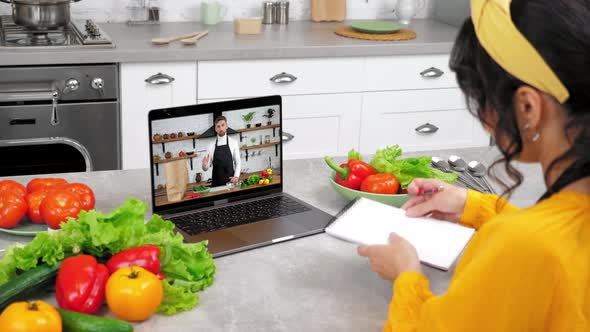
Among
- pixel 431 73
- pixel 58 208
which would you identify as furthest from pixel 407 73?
pixel 58 208

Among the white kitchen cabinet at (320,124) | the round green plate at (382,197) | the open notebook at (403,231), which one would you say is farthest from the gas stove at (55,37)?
the open notebook at (403,231)

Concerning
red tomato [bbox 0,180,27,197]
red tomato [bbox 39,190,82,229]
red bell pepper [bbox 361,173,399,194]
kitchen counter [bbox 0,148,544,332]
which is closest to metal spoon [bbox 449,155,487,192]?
red bell pepper [bbox 361,173,399,194]

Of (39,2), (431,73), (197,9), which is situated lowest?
(431,73)

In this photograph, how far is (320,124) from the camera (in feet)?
12.4

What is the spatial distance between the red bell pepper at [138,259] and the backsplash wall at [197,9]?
2607 millimetres

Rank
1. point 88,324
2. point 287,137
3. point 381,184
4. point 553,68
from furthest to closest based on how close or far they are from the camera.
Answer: point 287,137 < point 381,184 < point 88,324 < point 553,68

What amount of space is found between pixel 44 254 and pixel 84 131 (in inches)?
73.1

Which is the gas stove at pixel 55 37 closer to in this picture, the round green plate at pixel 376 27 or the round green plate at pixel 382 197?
the round green plate at pixel 376 27

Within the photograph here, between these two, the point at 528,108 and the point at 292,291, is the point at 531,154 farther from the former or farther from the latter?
the point at 292,291

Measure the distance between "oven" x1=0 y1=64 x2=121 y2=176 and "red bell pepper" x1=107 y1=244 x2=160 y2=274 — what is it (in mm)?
1869

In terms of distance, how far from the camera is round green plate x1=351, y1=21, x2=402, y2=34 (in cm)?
388

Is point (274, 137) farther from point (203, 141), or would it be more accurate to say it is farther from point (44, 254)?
point (44, 254)

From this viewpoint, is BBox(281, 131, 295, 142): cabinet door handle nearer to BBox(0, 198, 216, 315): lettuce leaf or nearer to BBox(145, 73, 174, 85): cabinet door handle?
BBox(145, 73, 174, 85): cabinet door handle

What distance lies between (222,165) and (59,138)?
61.8 inches
